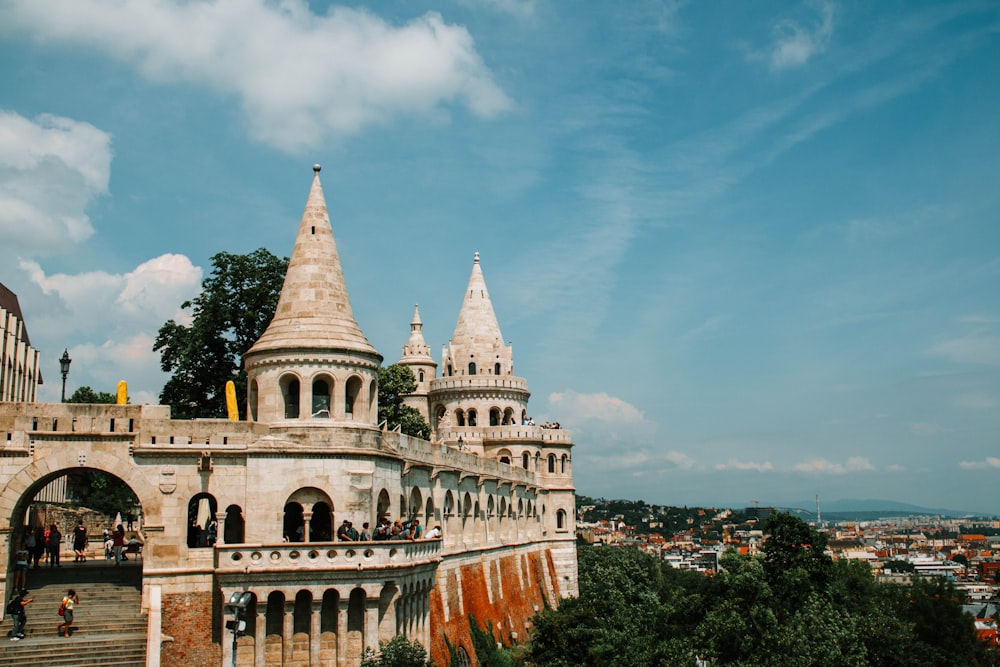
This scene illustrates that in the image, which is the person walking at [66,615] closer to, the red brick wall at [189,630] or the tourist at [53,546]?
the red brick wall at [189,630]

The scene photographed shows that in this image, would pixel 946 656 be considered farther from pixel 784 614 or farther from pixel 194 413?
pixel 194 413

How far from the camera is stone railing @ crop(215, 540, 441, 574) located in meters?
28.0

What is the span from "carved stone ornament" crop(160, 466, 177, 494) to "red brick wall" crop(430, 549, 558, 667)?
456 inches

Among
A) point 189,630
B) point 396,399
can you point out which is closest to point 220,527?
point 189,630

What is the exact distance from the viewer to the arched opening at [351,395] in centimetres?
3272

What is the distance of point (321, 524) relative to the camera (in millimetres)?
31797

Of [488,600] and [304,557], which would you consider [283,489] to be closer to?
[304,557]

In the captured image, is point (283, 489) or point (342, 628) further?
point (283, 489)

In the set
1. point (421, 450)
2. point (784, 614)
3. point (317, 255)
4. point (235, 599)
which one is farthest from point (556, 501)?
point (235, 599)

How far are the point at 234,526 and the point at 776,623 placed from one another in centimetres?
2000

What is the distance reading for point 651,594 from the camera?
66.2 m

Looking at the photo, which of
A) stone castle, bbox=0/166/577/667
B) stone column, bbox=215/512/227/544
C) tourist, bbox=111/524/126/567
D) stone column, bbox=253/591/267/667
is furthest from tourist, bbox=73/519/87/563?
stone column, bbox=253/591/267/667

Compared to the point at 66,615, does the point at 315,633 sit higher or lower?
lower

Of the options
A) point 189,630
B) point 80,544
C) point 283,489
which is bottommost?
point 189,630
